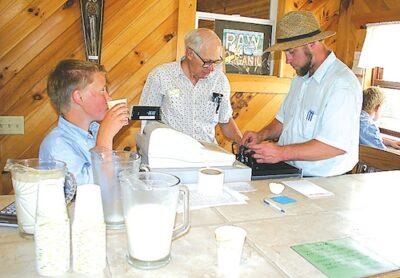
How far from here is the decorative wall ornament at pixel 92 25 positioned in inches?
115

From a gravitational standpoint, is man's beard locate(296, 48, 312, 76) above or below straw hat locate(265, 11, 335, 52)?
below

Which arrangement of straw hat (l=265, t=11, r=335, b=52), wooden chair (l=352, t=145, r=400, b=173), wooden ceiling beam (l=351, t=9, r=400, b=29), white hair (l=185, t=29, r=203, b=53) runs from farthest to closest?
wooden ceiling beam (l=351, t=9, r=400, b=29) < wooden chair (l=352, t=145, r=400, b=173) < white hair (l=185, t=29, r=203, b=53) < straw hat (l=265, t=11, r=335, b=52)

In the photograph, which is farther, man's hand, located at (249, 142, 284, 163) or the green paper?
man's hand, located at (249, 142, 284, 163)

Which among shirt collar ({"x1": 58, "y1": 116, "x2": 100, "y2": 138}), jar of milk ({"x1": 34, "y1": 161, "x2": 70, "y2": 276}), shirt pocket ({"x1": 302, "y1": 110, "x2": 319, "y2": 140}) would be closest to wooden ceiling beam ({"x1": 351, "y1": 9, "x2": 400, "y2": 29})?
shirt pocket ({"x1": 302, "y1": 110, "x2": 319, "y2": 140})

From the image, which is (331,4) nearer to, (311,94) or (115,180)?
(311,94)

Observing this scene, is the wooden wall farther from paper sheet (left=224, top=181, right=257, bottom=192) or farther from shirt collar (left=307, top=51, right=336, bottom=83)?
paper sheet (left=224, top=181, right=257, bottom=192)

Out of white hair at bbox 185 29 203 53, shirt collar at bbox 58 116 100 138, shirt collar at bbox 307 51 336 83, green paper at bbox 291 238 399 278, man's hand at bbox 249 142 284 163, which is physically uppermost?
white hair at bbox 185 29 203 53

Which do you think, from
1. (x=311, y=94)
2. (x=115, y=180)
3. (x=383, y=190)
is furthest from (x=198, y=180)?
(x=311, y=94)

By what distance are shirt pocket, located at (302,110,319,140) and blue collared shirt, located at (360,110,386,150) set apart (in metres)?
1.55

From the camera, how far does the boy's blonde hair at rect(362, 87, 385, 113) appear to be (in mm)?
3494

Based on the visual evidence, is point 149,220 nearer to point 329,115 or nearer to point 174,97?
point 329,115

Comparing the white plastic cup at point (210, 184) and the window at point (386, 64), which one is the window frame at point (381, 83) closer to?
the window at point (386, 64)

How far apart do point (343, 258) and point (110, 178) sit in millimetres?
671

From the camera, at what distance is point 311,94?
7.19 ft
